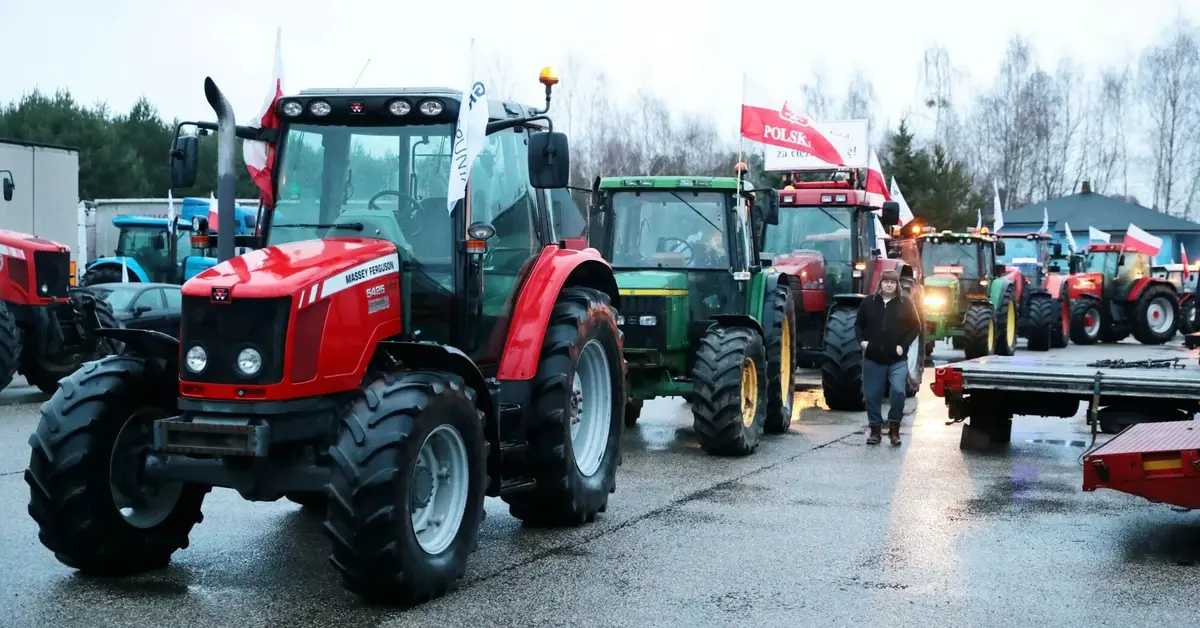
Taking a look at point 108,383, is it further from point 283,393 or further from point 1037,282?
point 1037,282

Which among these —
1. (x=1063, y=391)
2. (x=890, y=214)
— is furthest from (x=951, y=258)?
(x=1063, y=391)

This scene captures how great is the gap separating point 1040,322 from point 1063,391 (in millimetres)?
15947

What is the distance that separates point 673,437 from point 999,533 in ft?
15.1

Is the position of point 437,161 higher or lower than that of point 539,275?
higher

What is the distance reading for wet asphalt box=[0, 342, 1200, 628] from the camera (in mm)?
5812

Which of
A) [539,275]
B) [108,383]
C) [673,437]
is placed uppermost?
[539,275]

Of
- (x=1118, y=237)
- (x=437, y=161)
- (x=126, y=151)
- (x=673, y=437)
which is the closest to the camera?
(x=437, y=161)

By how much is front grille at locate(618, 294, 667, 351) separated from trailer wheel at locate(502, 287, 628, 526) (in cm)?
287

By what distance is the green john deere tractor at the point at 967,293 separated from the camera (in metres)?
20.2

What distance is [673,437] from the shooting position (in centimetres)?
1201

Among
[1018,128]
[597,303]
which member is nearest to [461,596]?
[597,303]

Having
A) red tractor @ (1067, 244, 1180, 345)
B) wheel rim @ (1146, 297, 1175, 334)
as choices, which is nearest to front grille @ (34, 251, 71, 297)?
red tractor @ (1067, 244, 1180, 345)

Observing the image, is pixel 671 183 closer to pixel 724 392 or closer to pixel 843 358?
pixel 724 392

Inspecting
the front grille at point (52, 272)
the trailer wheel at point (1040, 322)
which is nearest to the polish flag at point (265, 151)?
the front grille at point (52, 272)
